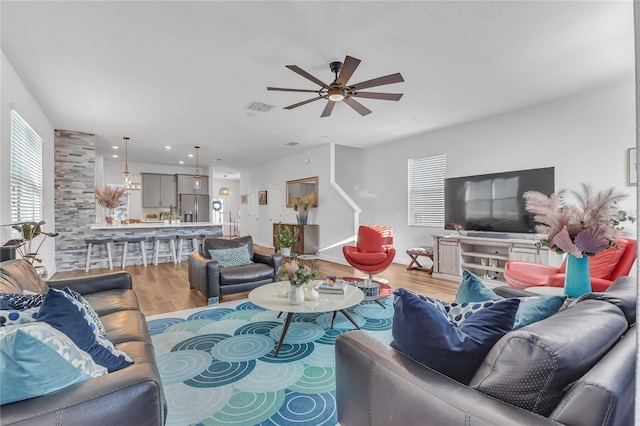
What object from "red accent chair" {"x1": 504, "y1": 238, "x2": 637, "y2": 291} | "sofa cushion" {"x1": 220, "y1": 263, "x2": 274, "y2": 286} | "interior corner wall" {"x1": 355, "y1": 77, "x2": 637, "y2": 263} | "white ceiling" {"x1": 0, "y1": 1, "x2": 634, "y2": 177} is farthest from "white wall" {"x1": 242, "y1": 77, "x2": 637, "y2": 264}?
"sofa cushion" {"x1": 220, "y1": 263, "x2": 274, "y2": 286}

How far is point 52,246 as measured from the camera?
539 cm

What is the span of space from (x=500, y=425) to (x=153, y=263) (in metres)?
7.16

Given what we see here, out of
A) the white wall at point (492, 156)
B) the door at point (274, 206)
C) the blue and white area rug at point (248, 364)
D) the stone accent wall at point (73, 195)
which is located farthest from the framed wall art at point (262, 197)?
the blue and white area rug at point (248, 364)

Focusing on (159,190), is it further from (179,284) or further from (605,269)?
(605,269)

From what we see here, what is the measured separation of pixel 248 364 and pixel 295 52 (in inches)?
110

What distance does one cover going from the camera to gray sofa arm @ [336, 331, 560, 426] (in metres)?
0.83

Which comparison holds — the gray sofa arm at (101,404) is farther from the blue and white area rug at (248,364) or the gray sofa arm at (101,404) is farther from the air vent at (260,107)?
the air vent at (260,107)

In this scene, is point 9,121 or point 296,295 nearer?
point 296,295

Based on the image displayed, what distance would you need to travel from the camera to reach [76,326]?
1.20 metres

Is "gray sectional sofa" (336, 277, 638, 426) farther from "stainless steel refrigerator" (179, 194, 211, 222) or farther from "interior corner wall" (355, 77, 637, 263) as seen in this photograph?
"stainless steel refrigerator" (179, 194, 211, 222)

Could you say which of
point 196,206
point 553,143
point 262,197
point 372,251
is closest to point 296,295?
point 372,251

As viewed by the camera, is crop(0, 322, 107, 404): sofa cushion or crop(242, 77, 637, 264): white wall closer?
crop(0, 322, 107, 404): sofa cushion

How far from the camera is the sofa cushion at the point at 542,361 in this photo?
83cm

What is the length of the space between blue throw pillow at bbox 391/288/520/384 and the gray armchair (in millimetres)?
2927
